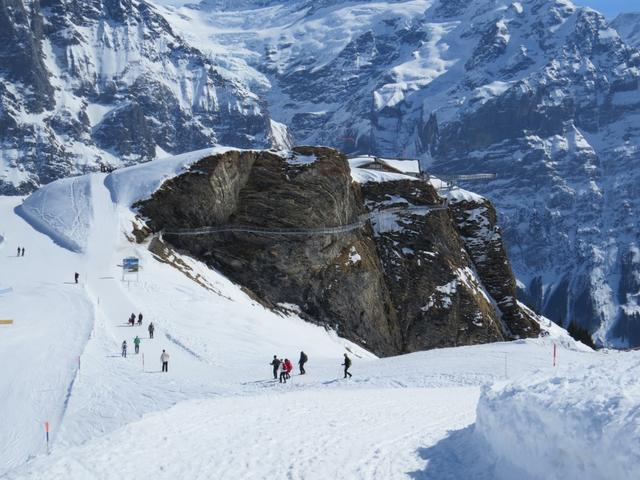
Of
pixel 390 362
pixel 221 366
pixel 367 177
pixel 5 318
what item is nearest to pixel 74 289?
pixel 5 318

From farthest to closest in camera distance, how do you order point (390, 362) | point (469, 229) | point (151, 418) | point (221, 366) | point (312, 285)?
1. point (469, 229)
2. point (312, 285)
3. point (390, 362)
4. point (221, 366)
5. point (151, 418)

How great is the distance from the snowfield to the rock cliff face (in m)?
6.18

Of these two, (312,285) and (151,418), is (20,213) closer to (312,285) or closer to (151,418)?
(312,285)

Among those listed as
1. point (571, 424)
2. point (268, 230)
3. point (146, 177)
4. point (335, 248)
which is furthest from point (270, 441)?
point (146, 177)

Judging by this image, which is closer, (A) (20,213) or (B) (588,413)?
(B) (588,413)

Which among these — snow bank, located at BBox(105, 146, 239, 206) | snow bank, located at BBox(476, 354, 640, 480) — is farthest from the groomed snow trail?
snow bank, located at BBox(105, 146, 239, 206)

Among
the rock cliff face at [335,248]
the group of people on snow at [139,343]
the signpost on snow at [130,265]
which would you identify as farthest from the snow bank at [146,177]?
the group of people on snow at [139,343]

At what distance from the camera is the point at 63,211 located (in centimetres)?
7925

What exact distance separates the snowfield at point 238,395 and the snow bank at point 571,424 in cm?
4

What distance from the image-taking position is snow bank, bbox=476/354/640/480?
591 inches

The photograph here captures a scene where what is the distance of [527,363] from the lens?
4309 centimetres

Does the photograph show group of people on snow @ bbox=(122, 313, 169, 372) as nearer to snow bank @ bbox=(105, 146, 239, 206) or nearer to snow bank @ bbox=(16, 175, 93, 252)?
snow bank @ bbox=(16, 175, 93, 252)

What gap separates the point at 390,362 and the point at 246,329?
45.0ft

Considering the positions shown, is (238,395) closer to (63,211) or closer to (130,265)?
(130,265)
